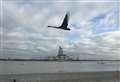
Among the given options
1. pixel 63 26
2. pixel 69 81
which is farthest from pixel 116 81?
pixel 63 26

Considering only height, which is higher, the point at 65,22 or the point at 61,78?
the point at 65,22

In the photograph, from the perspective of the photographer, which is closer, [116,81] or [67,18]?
[116,81]

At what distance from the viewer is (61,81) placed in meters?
14.0

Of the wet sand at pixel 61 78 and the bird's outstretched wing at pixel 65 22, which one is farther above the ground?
the bird's outstretched wing at pixel 65 22

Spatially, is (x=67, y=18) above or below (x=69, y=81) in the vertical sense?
above

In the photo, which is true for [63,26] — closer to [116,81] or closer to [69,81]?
[69,81]

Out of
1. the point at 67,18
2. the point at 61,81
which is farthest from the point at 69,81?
the point at 67,18

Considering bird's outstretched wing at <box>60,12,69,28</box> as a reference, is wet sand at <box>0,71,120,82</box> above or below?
below

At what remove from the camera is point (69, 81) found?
46.0 ft

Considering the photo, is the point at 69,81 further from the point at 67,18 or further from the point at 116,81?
the point at 67,18

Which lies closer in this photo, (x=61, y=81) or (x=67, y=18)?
(x=61, y=81)

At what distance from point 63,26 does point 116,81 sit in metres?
4.42

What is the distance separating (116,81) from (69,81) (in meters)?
2.63

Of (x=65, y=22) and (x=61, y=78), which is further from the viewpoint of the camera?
(x=61, y=78)
